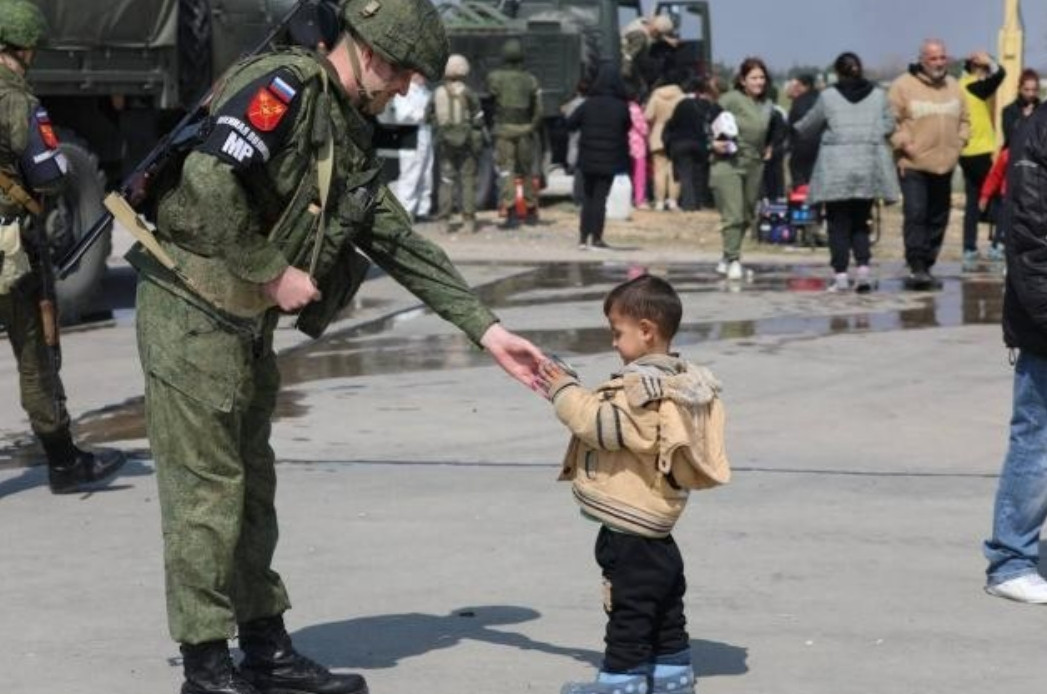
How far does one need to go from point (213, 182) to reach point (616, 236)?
56.4 feet

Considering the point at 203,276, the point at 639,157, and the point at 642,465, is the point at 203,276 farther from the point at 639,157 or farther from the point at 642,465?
the point at 639,157

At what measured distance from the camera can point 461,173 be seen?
22219 millimetres

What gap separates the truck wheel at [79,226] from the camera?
46.2 ft

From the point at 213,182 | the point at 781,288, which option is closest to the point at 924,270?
the point at 781,288

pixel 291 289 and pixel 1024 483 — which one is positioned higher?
pixel 291 289

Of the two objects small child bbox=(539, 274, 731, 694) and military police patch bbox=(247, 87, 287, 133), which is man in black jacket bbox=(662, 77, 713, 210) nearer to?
small child bbox=(539, 274, 731, 694)

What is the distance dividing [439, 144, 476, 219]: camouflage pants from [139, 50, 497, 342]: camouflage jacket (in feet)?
54.6

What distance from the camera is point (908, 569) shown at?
713 centimetres

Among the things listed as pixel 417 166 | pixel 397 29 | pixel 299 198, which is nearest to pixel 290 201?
pixel 299 198

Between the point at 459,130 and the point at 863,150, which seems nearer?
the point at 863,150

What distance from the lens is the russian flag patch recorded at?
5156mm

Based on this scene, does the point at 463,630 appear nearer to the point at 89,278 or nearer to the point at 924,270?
the point at 89,278

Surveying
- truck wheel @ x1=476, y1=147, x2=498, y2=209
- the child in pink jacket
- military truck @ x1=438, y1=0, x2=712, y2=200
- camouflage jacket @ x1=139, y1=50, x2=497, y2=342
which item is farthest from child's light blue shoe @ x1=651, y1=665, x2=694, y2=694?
the child in pink jacket

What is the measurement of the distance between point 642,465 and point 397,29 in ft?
3.83
